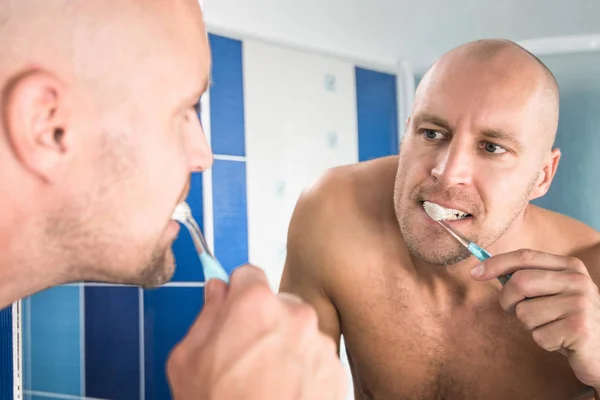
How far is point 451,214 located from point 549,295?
0.21m

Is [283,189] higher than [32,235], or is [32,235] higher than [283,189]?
[283,189]

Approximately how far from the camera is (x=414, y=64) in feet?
5.56

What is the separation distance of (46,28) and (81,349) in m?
1.20

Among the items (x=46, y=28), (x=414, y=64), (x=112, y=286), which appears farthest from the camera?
(x=414, y=64)

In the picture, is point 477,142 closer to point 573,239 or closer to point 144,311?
point 573,239

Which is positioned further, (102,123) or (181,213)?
(181,213)

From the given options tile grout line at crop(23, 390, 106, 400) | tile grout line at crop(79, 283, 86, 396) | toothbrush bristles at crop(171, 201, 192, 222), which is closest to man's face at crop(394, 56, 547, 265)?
toothbrush bristles at crop(171, 201, 192, 222)

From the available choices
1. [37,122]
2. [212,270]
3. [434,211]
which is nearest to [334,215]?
[434,211]

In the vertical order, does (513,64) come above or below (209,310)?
above

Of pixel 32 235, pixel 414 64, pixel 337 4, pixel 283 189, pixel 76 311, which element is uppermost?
pixel 337 4

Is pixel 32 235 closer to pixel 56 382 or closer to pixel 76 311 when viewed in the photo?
pixel 76 311

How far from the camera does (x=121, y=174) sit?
0.54 metres

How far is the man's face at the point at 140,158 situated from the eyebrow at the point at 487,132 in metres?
0.47

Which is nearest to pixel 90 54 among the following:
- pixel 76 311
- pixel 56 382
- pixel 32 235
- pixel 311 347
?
pixel 32 235
